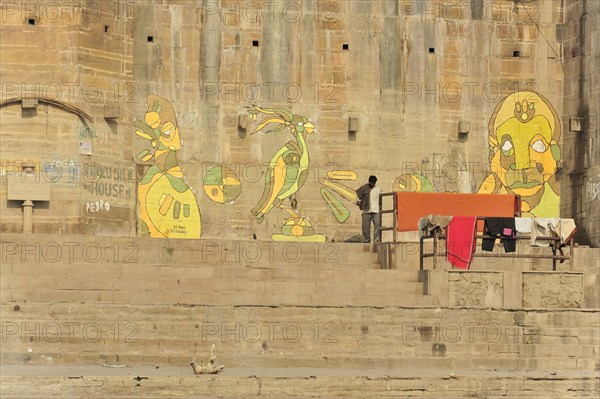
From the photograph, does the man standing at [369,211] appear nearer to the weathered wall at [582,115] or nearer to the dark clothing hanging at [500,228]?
the dark clothing hanging at [500,228]

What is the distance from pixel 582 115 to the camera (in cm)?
3359

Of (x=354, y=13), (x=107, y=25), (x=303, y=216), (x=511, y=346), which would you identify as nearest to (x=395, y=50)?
(x=354, y=13)

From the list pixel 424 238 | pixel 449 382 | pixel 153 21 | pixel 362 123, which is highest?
pixel 153 21

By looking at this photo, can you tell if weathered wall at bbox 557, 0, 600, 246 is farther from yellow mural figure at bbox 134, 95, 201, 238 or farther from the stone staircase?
yellow mural figure at bbox 134, 95, 201, 238

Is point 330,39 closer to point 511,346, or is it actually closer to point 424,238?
point 424,238

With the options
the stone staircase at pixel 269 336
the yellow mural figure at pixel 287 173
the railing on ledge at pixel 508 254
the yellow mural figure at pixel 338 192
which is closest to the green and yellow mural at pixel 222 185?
the yellow mural figure at pixel 287 173

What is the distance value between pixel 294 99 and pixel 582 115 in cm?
606

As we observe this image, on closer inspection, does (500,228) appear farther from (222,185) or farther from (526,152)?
(222,185)

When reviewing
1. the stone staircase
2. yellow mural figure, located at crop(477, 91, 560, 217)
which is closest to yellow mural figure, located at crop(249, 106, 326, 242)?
yellow mural figure, located at crop(477, 91, 560, 217)

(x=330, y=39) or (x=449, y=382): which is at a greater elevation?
(x=330, y=39)

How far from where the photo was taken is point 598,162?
1296 inches

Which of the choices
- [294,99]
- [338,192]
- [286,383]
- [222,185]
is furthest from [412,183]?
[286,383]

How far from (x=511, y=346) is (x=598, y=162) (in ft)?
30.2

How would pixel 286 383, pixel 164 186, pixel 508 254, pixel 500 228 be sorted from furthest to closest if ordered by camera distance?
pixel 164 186 < pixel 508 254 < pixel 500 228 < pixel 286 383
